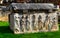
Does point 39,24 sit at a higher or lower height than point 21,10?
lower

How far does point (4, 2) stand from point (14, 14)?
23.7 ft

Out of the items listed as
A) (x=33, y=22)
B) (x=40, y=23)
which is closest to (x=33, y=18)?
(x=33, y=22)

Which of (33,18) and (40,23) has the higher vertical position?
(33,18)

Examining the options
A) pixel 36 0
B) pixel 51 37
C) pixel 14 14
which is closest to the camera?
pixel 51 37

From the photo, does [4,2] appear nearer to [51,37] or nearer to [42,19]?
[42,19]

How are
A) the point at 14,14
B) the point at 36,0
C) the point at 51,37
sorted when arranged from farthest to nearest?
the point at 36,0
the point at 14,14
the point at 51,37

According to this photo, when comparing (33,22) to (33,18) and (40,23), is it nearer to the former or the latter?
(33,18)

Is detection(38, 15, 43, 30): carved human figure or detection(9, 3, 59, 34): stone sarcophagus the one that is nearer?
detection(9, 3, 59, 34): stone sarcophagus

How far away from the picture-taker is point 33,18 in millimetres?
7035

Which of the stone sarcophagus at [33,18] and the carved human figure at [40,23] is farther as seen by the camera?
the carved human figure at [40,23]

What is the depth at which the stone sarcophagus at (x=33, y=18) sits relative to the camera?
6844mm

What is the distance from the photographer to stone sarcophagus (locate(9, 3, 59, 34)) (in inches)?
269

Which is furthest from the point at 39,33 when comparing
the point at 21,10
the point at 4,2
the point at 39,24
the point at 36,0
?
the point at 4,2

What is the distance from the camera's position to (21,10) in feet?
22.4
